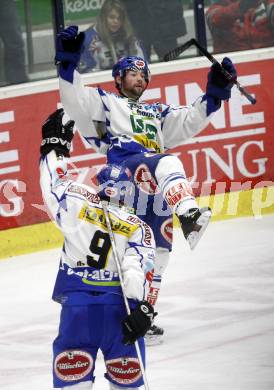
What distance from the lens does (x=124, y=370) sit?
4.58 metres

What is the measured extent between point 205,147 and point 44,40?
1.38 metres

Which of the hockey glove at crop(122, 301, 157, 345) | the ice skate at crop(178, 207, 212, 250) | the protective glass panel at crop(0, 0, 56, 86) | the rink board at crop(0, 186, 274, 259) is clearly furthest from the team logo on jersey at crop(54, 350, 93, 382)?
the protective glass panel at crop(0, 0, 56, 86)

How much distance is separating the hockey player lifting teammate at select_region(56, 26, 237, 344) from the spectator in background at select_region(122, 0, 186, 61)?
267cm

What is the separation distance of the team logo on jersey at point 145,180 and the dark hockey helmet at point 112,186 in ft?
1.64

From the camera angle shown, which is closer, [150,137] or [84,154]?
[150,137]

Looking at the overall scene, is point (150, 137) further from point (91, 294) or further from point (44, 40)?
point (44, 40)

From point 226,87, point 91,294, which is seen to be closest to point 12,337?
point 226,87

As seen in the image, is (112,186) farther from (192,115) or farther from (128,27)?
(128,27)

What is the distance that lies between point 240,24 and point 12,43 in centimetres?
179

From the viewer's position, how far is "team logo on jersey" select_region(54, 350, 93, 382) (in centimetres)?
455

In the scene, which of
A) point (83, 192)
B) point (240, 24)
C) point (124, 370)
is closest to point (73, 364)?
point (124, 370)

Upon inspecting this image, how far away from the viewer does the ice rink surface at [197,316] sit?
5965 millimetres

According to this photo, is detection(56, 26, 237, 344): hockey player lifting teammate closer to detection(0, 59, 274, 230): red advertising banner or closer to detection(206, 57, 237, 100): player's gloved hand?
detection(206, 57, 237, 100): player's gloved hand

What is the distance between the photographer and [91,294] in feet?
15.0
